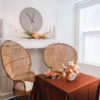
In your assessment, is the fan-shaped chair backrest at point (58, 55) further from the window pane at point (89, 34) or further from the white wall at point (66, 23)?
the window pane at point (89, 34)

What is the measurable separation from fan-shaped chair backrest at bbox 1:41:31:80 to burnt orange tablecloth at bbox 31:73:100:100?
598 millimetres

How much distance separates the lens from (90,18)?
299 cm

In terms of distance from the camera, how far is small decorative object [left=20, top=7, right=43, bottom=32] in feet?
8.09

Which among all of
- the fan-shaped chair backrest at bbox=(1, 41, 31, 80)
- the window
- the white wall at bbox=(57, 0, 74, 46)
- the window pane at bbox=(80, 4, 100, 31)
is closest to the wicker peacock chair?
the fan-shaped chair backrest at bbox=(1, 41, 31, 80)

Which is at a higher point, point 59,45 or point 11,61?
point 59,45

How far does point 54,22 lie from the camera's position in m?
2.93

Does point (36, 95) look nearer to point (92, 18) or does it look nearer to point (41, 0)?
point (41, 0)

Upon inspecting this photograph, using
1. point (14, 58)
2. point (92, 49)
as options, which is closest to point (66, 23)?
point (92, 49)

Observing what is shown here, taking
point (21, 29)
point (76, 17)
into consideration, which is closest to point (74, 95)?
point (21, 29)

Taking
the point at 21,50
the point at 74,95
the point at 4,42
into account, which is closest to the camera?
the point at 74,95

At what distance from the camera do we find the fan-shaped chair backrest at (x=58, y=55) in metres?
2.45

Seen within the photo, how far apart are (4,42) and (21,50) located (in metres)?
0.37

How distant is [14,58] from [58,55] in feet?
3.24

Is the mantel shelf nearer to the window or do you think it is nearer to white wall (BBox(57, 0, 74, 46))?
white wall (BBox(57, 0, 74, 46))
